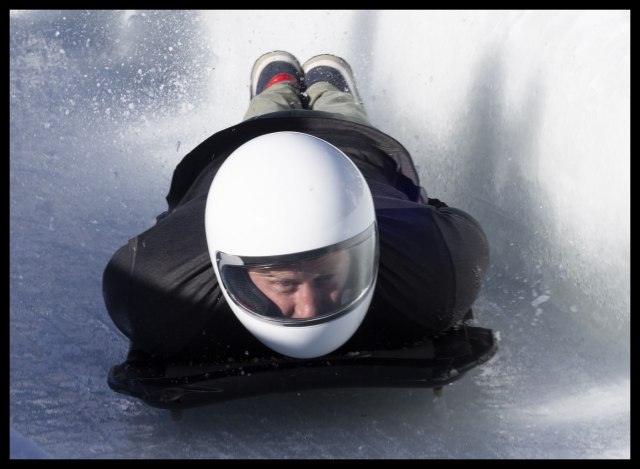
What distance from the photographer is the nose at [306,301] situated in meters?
1.83

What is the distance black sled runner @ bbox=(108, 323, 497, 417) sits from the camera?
201 centimetres

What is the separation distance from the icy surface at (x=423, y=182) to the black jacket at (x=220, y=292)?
251mm

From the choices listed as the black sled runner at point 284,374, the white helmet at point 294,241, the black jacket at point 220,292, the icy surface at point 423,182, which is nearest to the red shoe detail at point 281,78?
the icy surface at point 423,182

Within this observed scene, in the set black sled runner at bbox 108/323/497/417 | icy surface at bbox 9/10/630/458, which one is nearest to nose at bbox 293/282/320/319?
black sled runner at bbox 108/323/497/417

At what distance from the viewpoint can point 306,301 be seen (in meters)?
1.83

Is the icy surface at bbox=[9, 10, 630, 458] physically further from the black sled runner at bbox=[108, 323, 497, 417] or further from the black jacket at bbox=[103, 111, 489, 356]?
the black jacket at bbox=[103, 111, 489, 356]

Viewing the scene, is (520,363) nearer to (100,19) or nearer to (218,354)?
(218,354)

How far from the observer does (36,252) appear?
2871 millimetres

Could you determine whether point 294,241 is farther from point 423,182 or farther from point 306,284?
point 423,182

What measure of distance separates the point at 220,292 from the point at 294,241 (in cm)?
31

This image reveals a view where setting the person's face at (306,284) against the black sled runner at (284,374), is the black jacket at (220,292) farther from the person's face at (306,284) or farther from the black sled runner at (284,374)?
the person's face at (306,284)

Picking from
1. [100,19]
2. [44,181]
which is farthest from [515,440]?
[100,19]

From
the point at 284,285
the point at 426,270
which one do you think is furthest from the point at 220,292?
the point at 426,270

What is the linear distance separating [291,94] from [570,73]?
3.38 ft
